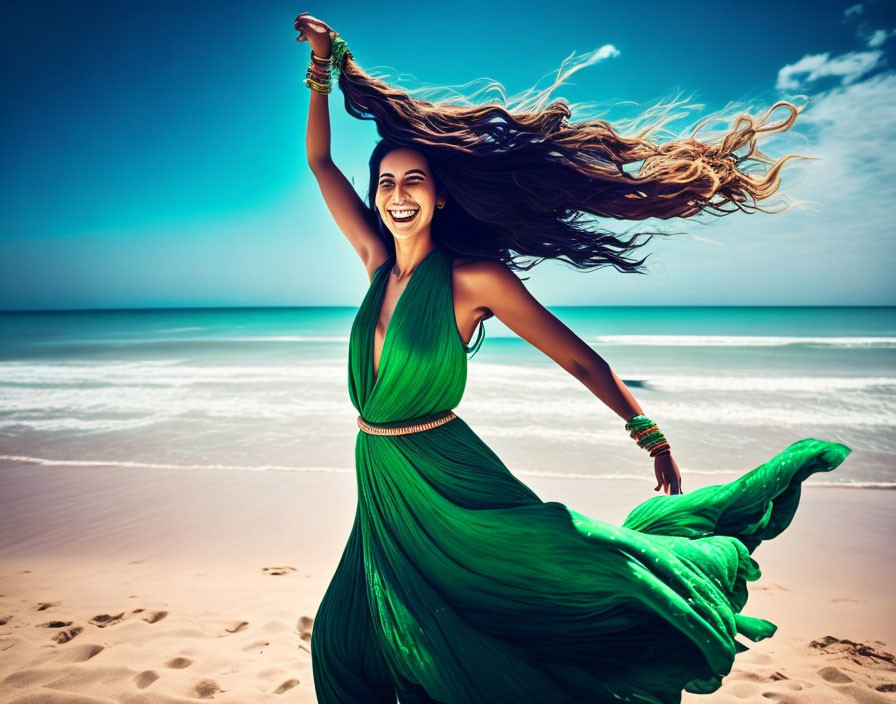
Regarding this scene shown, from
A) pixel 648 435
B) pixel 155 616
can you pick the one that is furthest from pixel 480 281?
pixel 155 616

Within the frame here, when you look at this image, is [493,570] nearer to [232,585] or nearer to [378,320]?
[378,320]

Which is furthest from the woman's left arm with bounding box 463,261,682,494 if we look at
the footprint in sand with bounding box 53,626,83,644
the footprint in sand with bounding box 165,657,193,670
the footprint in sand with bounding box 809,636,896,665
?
the footprint in sand with bounding box 53,626,83,644

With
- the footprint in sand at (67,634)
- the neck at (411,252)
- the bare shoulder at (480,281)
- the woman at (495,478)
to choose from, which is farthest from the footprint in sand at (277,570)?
the bare shoulder at (480,281)

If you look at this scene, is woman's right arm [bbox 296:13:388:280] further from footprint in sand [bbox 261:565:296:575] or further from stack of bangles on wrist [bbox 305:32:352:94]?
footprint in sand [bbox 261:565:296:575]

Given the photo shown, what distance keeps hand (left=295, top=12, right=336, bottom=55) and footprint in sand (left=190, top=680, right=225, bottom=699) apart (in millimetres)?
2923

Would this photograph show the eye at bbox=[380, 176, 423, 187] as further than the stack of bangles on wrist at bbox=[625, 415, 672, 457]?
Yes

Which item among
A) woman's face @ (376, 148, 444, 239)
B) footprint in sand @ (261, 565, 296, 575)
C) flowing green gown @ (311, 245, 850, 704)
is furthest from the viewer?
footprint in sand @ (261, 565, 296, 575)

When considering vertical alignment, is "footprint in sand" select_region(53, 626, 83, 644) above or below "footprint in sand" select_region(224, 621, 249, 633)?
below

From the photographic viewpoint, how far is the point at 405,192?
7.59 ft

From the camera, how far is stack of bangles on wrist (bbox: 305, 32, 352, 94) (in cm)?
235

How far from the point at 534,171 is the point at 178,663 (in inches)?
121

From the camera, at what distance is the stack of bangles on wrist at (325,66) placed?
7.72 feet

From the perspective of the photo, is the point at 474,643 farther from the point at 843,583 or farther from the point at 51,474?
the point at 51,474

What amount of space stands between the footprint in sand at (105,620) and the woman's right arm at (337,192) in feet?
9.35
